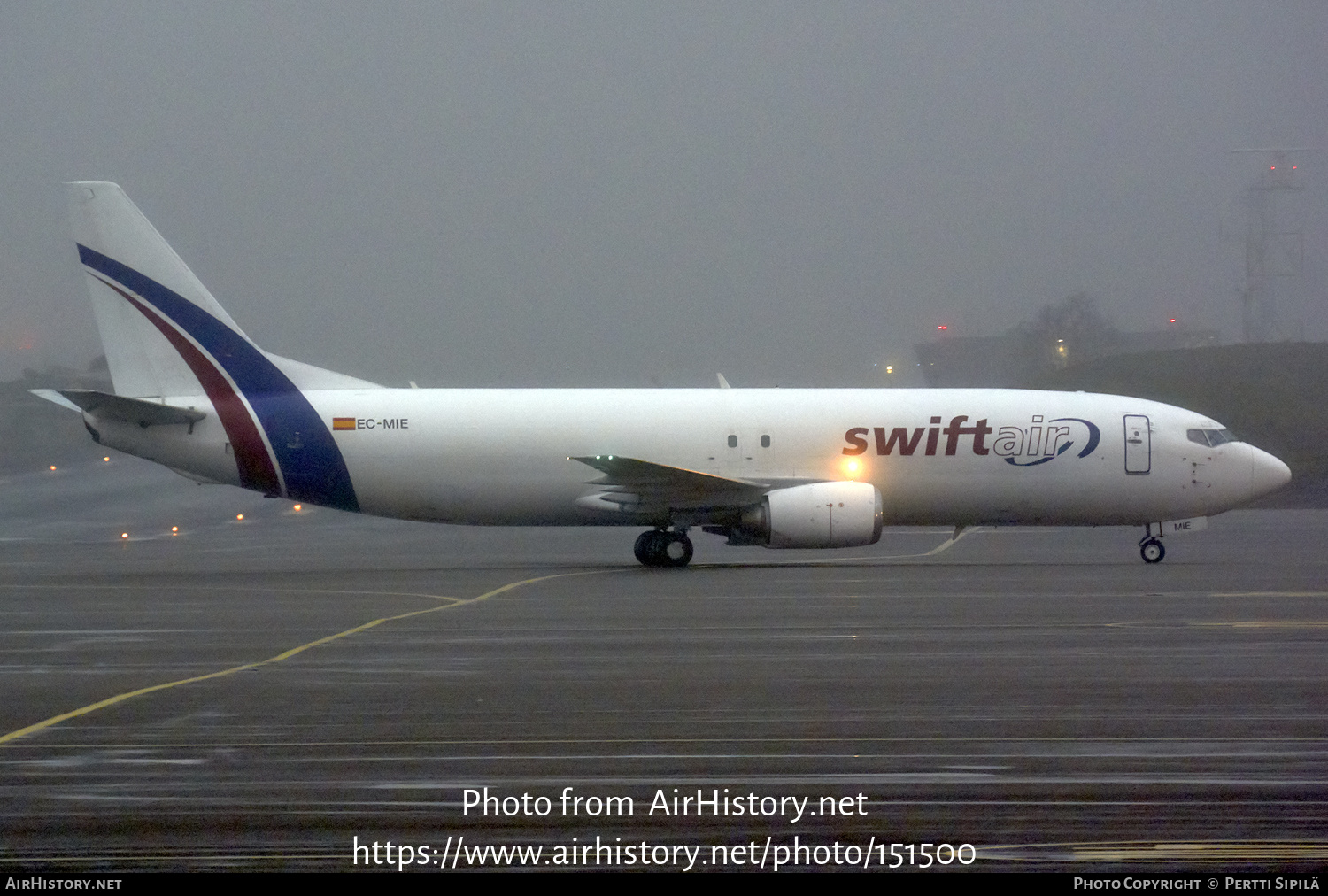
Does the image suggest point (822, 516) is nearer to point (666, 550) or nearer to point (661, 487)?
point (661, 487)

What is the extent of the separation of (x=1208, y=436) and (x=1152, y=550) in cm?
258

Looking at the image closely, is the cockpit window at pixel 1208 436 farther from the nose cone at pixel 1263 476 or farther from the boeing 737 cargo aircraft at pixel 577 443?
the nose cone at pixel 1263 476

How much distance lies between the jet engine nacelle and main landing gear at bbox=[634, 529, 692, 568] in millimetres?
1789

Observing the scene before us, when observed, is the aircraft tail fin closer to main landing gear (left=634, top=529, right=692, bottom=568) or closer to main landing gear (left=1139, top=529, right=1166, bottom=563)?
main landing gear (left=634, top=529, right=692, bottom=568)

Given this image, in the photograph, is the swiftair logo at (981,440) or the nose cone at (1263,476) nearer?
the swiftair logo at (981,440)

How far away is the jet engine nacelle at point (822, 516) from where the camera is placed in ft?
82.0

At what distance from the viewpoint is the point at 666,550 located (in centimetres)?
2636

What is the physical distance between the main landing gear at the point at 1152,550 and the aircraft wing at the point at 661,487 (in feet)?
23.8

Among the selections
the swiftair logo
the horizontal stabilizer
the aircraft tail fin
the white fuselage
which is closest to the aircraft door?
the white fuselage

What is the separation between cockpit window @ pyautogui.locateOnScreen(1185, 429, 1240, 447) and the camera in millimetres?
27266

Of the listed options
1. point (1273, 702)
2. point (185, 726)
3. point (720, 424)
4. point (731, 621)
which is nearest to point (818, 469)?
point (720, 424)

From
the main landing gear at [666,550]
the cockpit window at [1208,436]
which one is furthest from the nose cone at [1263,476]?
the main landing gear at [666,550]

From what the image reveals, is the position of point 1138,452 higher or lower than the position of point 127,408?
lower

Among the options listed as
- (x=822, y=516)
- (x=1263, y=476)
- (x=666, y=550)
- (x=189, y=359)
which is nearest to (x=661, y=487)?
(x=666, y=550)
